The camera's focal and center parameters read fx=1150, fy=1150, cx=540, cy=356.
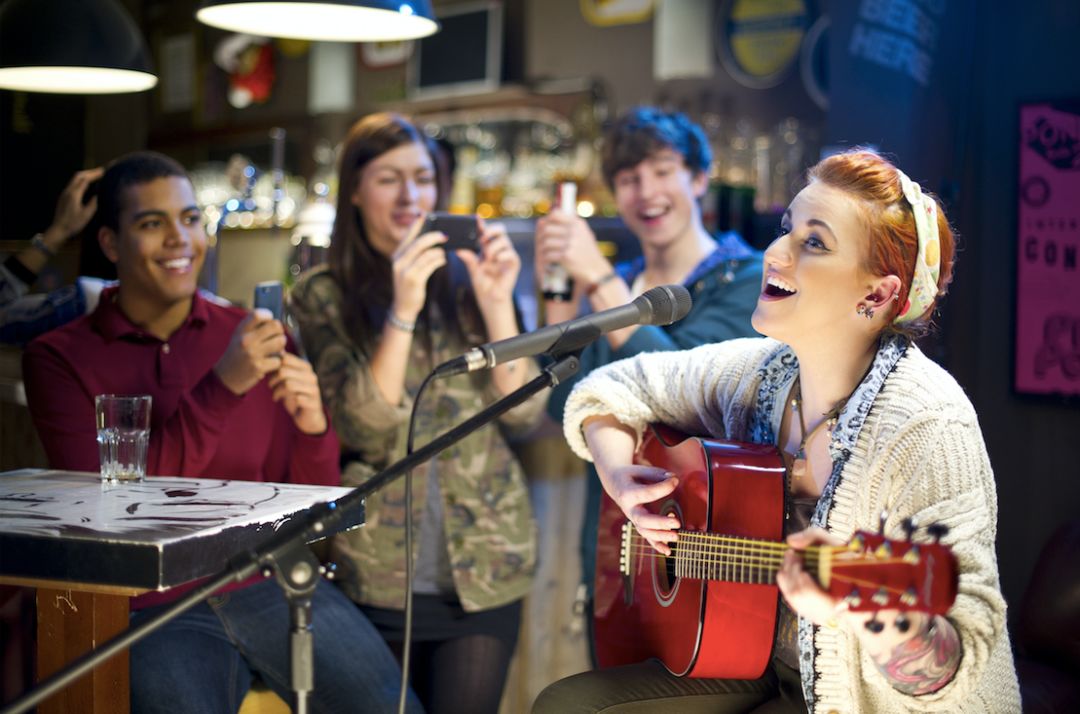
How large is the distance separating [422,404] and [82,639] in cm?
101

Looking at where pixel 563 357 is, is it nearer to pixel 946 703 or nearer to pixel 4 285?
pixel 946 703

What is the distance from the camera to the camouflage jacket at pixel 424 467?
267cm

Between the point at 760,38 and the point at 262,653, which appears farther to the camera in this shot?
the point at 760,38

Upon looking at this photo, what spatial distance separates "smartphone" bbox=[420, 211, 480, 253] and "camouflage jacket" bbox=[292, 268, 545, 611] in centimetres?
20

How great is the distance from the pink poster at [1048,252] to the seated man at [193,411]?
172cm

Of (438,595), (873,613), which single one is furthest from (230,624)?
(873,613)

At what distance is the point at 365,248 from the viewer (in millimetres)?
2908

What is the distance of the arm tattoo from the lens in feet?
4.84

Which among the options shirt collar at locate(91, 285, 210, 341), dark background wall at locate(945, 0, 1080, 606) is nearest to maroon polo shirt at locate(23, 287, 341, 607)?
shirt collar at locate(91, 285, 210, 341)

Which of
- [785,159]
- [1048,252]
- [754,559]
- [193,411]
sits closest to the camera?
[754,559]

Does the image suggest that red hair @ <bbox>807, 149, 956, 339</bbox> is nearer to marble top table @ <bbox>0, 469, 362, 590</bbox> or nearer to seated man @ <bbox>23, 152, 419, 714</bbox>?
marble top table @ <bbox>0, 469, 362, 590</bbox>

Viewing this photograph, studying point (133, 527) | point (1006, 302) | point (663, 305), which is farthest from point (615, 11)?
point (133, 527)

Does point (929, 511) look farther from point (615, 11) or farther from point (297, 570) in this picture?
point (615, 11)

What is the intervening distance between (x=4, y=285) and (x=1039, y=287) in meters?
2.60
